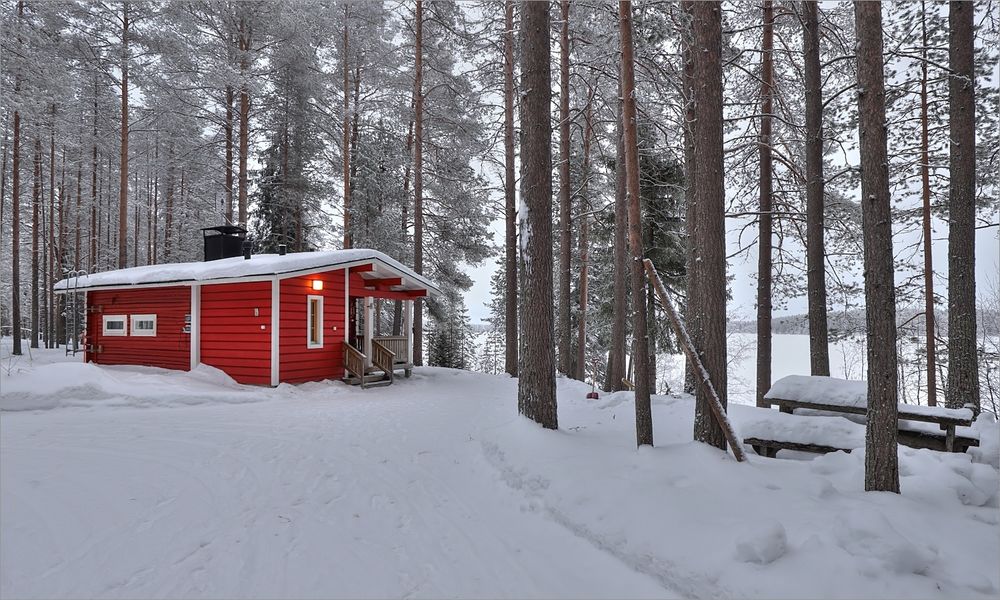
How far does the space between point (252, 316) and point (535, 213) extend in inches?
289

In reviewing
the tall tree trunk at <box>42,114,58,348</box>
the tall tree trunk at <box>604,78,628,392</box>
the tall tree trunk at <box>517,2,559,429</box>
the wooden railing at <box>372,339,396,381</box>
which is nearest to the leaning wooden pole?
the tall tree trunk at <box>517,2,559,429</box>

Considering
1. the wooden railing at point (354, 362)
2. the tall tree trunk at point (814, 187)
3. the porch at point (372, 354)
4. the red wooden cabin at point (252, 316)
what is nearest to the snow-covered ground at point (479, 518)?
the tall tree trunk at point (814, 187)

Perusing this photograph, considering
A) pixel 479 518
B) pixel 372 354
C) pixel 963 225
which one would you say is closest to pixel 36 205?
pixel 372 354

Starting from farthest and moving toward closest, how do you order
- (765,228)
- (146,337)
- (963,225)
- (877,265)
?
(146,337), (765,228), (963,225), (877,265)

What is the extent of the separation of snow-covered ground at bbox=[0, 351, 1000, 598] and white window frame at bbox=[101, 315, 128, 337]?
681 cm

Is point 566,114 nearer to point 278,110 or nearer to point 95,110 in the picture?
point 278,110

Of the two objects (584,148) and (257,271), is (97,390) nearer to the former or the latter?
(257,271)

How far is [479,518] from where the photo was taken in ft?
11.1

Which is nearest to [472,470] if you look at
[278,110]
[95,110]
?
[278,110]

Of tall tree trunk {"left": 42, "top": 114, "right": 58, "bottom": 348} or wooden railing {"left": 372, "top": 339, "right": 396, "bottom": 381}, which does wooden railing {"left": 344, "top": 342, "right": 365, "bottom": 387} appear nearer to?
wooden railing {"left": 372, "top": 339, "right": 396, "bottom": 381}

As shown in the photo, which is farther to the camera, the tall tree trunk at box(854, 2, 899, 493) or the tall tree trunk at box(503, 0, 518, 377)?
the tall tree trunk at box(503, 0, 518, 377)

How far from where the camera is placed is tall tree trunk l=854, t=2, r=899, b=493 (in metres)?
3.09

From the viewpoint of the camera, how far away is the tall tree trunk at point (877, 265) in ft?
10.1

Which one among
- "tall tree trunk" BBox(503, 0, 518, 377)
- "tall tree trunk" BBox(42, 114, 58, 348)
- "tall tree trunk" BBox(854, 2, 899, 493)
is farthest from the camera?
"tall tree trunk" BBox(42, 114, 58, 348)
